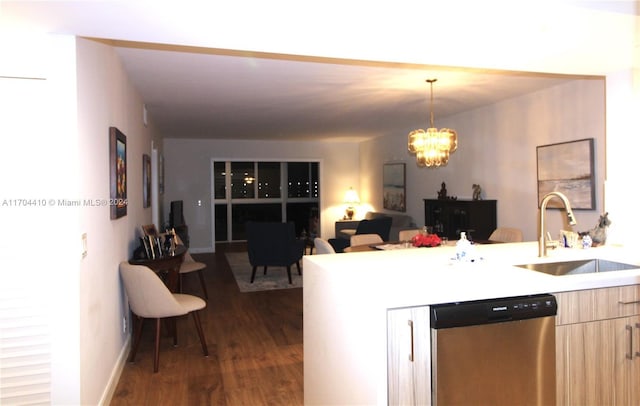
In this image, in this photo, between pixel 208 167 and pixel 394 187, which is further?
pixel 208 167

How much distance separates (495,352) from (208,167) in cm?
830

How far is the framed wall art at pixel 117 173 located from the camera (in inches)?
116

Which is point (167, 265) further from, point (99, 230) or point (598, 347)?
point (598, 347)

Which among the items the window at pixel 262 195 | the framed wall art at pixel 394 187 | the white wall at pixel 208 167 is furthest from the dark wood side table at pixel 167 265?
the window at pixel 262 195

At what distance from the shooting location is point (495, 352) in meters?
1.84

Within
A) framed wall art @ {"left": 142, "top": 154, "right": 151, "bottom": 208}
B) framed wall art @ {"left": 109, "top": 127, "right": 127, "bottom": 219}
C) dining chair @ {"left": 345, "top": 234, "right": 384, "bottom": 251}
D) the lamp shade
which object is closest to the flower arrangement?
dining chair @ {"left": 345, "top": 234, "right": 384, "bottom": 251}

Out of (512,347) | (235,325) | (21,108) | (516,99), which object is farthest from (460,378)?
(516,99)

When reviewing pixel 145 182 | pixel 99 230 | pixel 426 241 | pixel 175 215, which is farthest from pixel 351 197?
pixel 99 230

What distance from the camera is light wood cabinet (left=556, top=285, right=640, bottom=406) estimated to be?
1.95 m

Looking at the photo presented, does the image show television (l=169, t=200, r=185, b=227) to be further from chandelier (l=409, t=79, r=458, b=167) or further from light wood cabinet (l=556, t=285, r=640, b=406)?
light wood cabinet (l=556, t=285, r=640, b=406)

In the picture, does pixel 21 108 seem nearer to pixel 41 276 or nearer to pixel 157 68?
pixel 41 276

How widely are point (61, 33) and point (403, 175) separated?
6643mm

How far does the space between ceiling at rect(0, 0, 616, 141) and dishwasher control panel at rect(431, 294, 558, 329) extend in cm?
149

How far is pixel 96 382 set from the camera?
2498 millimetres
